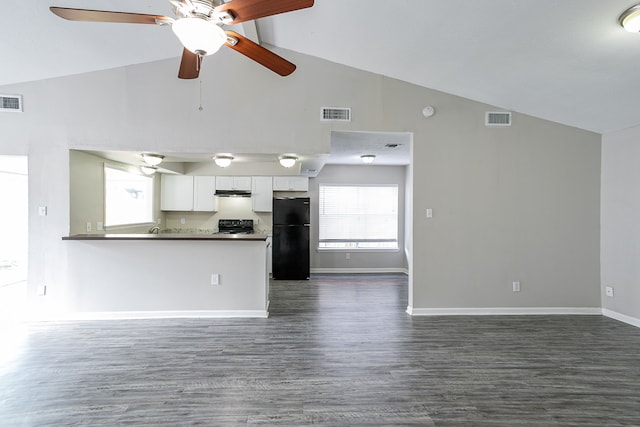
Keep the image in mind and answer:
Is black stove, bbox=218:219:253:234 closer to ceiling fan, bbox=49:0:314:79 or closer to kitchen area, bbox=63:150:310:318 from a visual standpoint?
kitchen area, bbox=63:150:310:318

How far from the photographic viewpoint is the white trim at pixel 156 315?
3.65m

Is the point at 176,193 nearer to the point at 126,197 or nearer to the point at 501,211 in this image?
the point at 126,197

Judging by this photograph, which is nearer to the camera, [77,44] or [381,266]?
[77,44]

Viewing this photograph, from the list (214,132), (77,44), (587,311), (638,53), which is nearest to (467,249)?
(587,311)

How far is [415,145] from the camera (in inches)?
155

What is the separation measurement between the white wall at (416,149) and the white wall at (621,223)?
4.7 inches

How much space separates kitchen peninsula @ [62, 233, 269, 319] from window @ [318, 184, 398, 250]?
10.4 feet

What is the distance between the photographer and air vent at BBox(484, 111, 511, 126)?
3.93 meters

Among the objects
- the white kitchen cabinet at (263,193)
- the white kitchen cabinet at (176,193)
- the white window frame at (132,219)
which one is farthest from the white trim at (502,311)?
the white kitchen cabinet at (176,193)

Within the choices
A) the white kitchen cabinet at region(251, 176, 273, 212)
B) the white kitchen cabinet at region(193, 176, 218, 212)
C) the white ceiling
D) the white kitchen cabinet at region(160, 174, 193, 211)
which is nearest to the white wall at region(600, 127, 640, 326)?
the white ceiling

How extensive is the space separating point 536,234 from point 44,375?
548cm

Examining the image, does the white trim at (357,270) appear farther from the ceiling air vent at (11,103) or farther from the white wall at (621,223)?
the ceiling air vent at (11,103)

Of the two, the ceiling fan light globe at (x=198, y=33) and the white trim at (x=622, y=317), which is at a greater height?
the ceiling fan light globe at (x=198, y=33)

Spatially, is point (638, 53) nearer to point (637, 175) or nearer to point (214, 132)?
point (637, 175)
